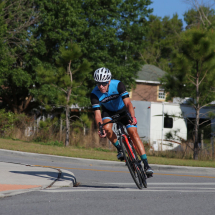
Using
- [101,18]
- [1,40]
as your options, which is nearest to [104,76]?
[1,40]

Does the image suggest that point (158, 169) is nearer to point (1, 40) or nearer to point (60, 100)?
point (60, 100)

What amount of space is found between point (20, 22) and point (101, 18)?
672 centimetres

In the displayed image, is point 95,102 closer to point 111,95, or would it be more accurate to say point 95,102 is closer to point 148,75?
point 111,95

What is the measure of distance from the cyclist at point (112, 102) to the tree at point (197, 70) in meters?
9.88

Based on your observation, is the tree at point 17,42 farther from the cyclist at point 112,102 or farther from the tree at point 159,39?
the tree at point 159,39

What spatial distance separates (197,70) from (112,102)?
10.7 metres

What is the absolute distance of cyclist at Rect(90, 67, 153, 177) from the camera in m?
6.56

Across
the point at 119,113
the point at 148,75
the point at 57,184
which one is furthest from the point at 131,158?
the point at 148,75

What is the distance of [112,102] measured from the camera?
6918 millimetres

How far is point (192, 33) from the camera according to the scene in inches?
624

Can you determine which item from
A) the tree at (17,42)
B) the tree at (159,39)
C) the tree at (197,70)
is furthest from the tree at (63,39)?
the tree at (159,39)

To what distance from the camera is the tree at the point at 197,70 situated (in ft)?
51.9

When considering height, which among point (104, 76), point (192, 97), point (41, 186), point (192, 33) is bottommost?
point (41, 186)

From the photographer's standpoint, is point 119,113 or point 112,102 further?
point 119,113
